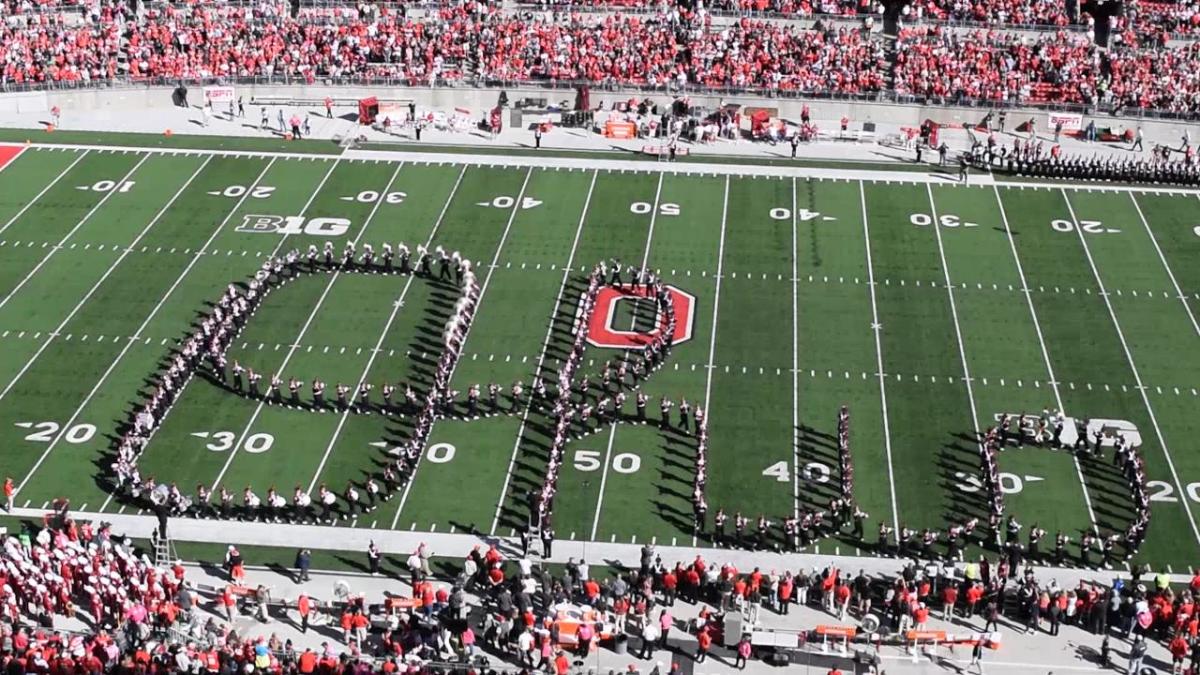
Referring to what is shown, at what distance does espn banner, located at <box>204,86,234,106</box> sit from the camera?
65.8 metres

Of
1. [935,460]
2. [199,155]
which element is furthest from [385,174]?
[935,460]

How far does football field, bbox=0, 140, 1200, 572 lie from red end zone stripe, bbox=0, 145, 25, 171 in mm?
144

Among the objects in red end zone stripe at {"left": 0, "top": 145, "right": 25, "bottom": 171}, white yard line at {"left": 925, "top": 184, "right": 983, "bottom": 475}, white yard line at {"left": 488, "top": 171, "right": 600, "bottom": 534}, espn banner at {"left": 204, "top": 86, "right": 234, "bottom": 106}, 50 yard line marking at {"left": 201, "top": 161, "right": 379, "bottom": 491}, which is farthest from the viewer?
espn banner at {"left": 204, "top": 86, "right": 234, "bottom": 106}

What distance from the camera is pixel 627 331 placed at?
4862 centimetres

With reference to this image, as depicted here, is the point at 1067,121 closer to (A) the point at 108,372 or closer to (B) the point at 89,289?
(B) the point at 89,289

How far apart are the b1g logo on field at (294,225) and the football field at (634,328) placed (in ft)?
0.36

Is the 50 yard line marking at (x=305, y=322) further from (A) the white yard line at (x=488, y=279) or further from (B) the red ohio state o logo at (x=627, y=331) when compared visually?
(B) the red ohio state o logo at (x=627, y=331)

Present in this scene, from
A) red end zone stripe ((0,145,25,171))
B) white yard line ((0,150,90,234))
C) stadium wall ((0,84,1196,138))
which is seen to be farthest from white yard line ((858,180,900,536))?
red end zone stripe ((0,145,25,171))

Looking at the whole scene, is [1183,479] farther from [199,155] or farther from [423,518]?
[199,155]

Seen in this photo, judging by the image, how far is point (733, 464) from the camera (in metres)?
42.7

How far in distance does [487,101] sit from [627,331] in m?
20.8

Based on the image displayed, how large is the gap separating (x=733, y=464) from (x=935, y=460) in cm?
501

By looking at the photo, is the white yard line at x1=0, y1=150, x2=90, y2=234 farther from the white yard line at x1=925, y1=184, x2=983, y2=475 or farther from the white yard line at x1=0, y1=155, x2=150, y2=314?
the white yard line at x1=925, y1=184, x2=983, y2=475

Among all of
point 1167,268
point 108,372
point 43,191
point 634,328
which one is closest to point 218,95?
point 43,191
